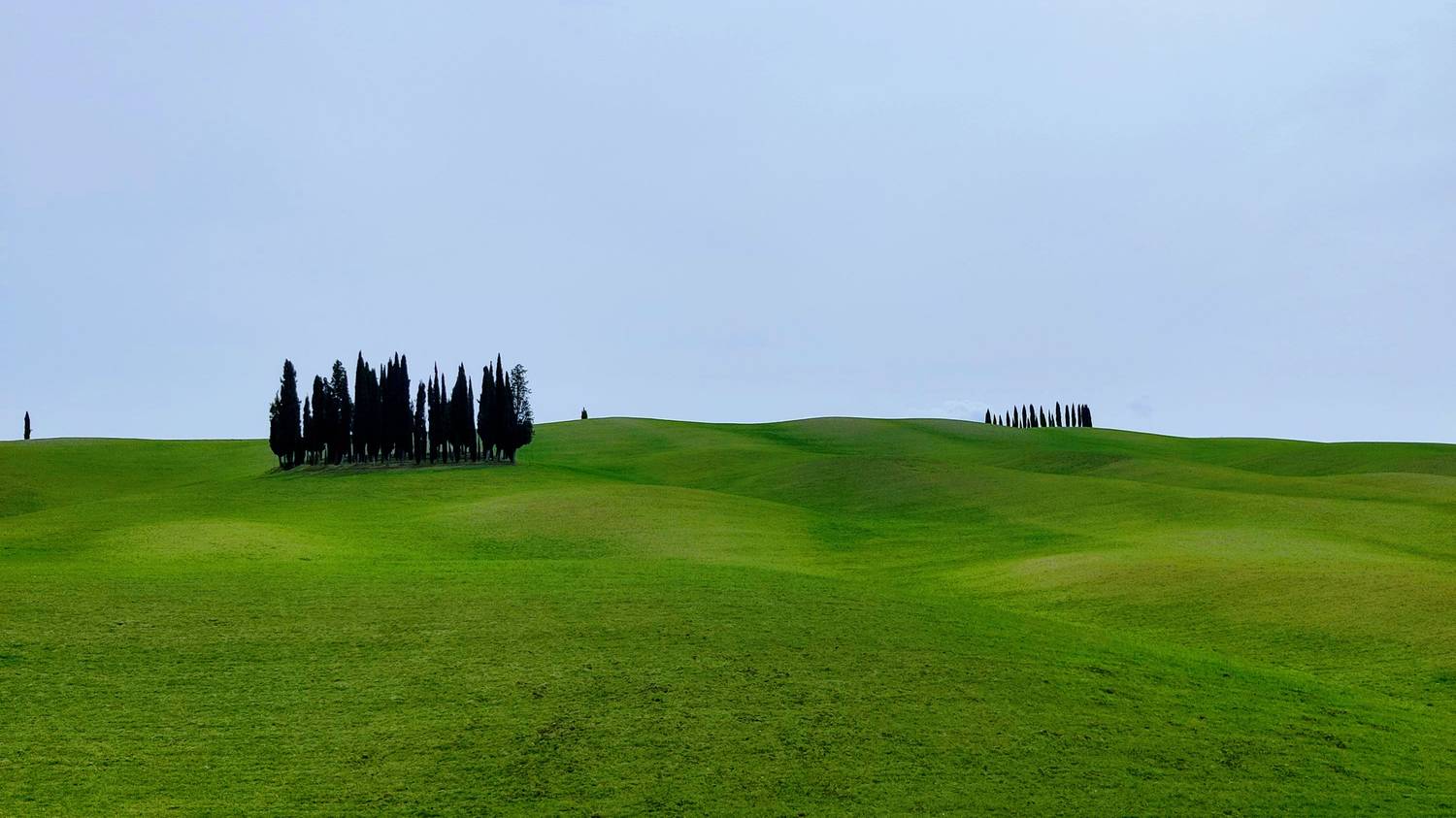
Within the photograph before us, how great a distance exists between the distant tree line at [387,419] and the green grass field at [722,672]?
41221mm

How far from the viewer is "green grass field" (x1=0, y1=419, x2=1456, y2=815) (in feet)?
55.5

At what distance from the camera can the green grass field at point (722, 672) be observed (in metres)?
16.9

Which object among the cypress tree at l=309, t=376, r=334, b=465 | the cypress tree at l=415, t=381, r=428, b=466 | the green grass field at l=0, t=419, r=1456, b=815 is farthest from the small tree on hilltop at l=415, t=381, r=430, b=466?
the green grass field at l=0, t=419, r=1456, b=815

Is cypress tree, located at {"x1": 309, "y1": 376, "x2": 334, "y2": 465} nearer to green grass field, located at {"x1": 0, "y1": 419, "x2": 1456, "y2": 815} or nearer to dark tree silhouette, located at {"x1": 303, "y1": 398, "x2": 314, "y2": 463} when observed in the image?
dark tree silhouette, located at {"x1": 303, "y1": 398, "x2": 314, "y2": 463}

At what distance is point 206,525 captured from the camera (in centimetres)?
4656

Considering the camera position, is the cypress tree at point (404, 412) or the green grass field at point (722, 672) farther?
the cypress tree at point (404, 412)

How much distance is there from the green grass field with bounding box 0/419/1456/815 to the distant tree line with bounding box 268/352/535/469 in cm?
4122

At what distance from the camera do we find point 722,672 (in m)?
21.5

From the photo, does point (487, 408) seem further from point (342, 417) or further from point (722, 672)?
point (722, 672)

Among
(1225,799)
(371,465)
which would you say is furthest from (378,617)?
(371,465)

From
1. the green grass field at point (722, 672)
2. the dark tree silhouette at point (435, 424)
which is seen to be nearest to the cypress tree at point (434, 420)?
the dark tree silhouette at point (435, 424)

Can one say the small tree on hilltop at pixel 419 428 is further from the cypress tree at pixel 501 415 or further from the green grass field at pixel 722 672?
the green grass field at pixel 722 672

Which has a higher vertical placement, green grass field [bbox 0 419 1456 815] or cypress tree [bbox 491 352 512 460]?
cypress tree [bbox 491 352 512 460]

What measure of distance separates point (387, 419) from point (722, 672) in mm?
74440
